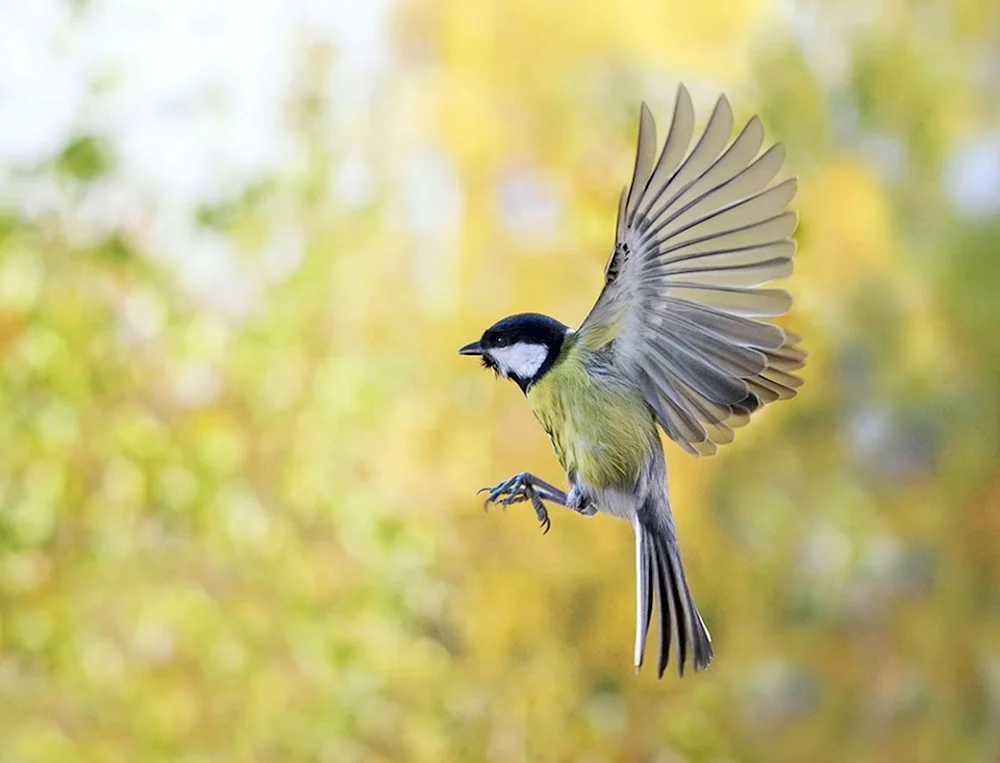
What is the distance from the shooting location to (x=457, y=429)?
1763 mm

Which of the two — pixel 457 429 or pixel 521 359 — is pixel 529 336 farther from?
pixel 457 429

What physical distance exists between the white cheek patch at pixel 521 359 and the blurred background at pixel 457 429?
3.48 feet

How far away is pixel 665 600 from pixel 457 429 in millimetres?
1348

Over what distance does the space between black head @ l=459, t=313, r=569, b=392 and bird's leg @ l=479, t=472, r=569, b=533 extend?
5cm

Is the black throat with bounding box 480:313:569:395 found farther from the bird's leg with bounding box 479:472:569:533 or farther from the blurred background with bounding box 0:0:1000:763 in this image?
the blurred background with bounding box 0:0:1000:763

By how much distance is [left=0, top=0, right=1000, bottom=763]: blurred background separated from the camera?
5.28 feet

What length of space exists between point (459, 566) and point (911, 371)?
2.50ft

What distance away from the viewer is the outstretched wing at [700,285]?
1.05 ft

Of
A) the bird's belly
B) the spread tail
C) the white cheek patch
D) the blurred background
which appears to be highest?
the blurred background

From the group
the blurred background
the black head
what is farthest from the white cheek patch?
the blurred background

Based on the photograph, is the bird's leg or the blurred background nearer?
the bird's leg

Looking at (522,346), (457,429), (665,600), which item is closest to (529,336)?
(522,346)

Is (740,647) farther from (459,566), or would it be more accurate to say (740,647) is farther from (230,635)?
(230,635)

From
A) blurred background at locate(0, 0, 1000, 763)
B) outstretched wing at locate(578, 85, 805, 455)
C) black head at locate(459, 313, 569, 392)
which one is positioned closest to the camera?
outstretched wing at locate(578, 85, 805, 455)
